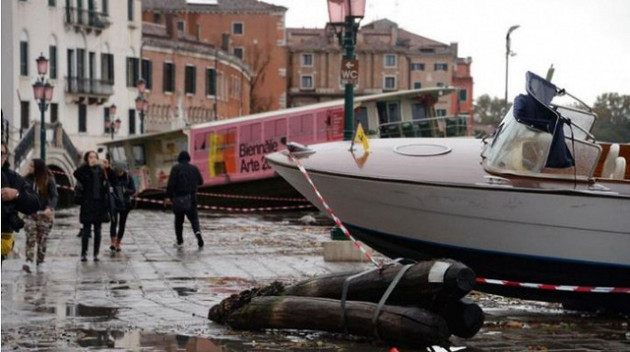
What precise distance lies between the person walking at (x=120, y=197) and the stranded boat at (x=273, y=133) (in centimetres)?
1962

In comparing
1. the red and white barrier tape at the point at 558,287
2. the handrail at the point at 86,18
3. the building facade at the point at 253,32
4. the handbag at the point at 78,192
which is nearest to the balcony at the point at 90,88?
the handrail at the point at 86,18

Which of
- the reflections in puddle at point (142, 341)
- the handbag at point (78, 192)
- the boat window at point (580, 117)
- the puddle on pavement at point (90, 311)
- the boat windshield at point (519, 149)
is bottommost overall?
the puddle on pavement at point (90, 311)

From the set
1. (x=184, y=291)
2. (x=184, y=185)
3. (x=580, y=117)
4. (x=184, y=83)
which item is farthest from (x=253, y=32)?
(x=580, y=117)

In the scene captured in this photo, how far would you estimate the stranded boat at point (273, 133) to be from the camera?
43.0 meters

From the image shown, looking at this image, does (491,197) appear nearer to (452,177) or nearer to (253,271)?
(452,177)

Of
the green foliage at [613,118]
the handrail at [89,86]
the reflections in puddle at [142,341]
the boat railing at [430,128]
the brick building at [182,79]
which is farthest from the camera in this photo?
the brick building at [182,79]

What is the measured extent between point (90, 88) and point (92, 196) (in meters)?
56.1

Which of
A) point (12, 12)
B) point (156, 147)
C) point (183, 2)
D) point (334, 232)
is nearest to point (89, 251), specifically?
point (334, 232)

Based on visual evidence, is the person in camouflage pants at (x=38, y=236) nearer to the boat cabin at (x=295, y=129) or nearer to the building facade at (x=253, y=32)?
the boat cabin at (x=295, y=129)

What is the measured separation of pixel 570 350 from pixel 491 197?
208 cm

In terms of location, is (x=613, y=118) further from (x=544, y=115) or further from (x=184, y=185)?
(x=544, y=115)

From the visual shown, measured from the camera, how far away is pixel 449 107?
479 feet

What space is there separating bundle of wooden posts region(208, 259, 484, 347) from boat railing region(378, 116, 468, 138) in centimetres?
3055

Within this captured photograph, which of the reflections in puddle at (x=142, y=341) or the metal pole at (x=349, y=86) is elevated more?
the metal pole at (x=349, y=86)
